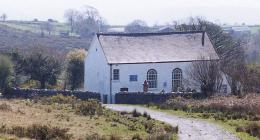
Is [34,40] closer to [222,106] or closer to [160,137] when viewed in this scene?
[222,106]

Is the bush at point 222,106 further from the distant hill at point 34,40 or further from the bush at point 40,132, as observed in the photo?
the distant hill at point 34,40

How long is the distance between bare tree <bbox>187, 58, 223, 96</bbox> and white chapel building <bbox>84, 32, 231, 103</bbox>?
3.11 meters

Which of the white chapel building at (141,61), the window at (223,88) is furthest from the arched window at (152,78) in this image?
the window at (223,88)

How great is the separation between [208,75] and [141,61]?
8527mm

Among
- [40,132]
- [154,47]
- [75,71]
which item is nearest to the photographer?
[40,132]

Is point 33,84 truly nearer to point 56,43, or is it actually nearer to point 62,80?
point 62,80

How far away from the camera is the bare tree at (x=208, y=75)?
146 ft

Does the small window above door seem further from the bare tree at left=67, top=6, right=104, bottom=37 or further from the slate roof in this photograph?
the bare tree at left=67, top=6, right=104, bottom=37

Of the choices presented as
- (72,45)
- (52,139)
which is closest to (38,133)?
(52,139)

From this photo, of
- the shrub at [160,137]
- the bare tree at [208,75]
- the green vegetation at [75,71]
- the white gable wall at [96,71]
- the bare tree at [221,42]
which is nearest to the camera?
the shrub at [160,137]

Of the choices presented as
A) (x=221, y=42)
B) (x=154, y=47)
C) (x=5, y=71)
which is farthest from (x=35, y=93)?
(x=221, y=42)

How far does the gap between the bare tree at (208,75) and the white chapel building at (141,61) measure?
3107 millimetres

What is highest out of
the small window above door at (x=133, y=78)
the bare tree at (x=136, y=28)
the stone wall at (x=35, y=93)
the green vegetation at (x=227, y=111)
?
the bare tree at (x=136, y=28)

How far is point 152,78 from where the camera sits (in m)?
52.8
